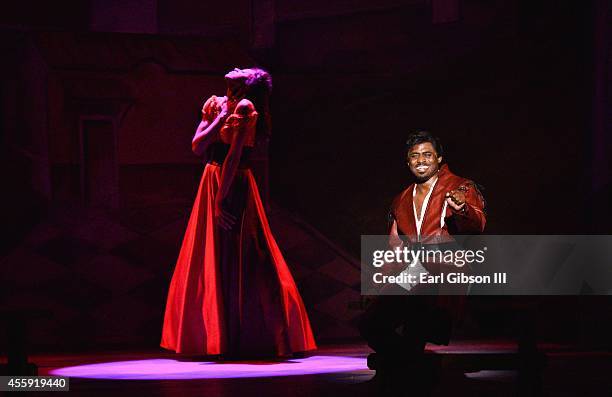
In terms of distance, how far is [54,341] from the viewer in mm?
6090

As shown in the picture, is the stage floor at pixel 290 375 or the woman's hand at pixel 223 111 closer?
the stage floor at pixel 290 375

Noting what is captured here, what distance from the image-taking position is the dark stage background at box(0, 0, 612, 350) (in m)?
6.20

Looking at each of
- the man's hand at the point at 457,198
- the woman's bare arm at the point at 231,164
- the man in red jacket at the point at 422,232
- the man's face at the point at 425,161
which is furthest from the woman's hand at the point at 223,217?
the man's hand at the point at 457,198

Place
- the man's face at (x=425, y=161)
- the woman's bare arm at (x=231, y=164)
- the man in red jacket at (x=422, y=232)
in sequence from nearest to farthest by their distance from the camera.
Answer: the man in red jacket at (x=422, y=232) < the man's face at (x=425, y=161) < the woman's bare arm at (x=231, y=164)

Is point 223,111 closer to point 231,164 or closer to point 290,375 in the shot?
point 231,164

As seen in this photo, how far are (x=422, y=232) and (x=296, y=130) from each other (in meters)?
2.07

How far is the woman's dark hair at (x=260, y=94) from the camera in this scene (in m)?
5.40

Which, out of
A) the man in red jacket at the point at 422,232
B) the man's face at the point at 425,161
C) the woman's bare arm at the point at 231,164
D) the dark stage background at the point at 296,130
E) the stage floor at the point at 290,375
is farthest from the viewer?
the dark stage background at the point at 296,130

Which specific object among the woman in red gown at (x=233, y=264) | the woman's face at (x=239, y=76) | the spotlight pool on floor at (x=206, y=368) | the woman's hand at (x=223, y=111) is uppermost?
the woman's face at (x=239, y=76)

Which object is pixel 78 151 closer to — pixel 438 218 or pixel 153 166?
pixel 153 166

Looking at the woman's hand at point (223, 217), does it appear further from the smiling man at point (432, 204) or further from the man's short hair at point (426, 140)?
the man's short hair at point (426, 140)

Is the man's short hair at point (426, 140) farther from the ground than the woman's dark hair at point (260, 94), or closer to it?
closer to it

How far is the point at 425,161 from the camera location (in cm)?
494

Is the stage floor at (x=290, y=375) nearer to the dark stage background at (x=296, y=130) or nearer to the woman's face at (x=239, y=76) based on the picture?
the dark stage background at (x=296, y=130)
